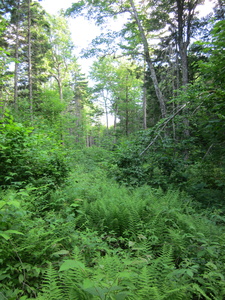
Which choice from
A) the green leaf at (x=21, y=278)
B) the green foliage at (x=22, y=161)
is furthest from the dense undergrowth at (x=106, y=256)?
the green foliage at (x=22, y=161)

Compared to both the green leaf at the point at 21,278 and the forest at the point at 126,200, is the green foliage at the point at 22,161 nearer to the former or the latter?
the forest at the point at 126,200

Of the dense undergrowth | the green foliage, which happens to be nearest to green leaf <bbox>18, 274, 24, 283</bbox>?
the dense undergrowth

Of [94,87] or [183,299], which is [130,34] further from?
[183,299]

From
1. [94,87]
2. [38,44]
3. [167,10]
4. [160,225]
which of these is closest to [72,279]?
[160,225]

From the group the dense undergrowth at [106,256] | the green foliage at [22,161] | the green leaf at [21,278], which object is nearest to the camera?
the dense undergrowth at [106,256]

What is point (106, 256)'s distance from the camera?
192cm

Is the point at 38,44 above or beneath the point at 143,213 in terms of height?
above

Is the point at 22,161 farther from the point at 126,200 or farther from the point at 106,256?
the point at 106,256

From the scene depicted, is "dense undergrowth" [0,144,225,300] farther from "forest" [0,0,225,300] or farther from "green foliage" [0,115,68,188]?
"green foliage" [0,115,68,188]

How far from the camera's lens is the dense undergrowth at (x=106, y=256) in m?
1.46

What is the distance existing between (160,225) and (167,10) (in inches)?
482

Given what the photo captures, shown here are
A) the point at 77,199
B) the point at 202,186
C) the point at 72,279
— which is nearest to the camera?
the point at 72,279

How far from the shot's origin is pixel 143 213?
344 centimetres

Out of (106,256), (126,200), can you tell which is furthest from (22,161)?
(106,256)
